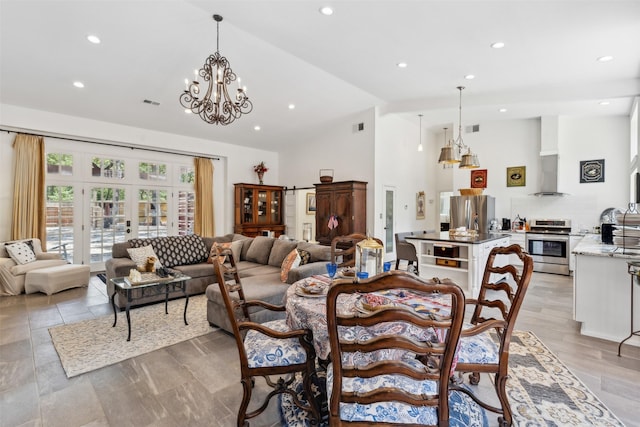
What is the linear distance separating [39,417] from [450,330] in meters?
2.58

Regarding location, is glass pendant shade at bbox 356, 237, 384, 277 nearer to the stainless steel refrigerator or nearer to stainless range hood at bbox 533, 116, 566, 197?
the stainless steel refrigerator

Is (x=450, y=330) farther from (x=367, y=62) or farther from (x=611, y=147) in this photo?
(x=611, y=147)

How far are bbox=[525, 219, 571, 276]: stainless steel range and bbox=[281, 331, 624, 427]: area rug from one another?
14.5 feet

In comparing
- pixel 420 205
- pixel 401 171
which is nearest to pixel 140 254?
pixel 401 171

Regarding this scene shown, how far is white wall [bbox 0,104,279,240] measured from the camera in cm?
537

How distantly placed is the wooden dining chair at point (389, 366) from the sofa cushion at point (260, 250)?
11.8ft

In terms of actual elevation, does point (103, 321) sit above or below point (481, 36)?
below

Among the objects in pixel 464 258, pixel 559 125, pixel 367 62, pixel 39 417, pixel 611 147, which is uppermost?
pixel 367 62

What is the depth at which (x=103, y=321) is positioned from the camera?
3.69 metres

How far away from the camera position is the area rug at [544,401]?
1938 millimetres

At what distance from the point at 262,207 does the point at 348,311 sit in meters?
7.09

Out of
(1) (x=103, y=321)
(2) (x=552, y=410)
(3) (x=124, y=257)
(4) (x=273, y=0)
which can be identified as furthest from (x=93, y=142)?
(2) (x=552, y=410)

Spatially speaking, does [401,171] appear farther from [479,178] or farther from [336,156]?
[479,178]

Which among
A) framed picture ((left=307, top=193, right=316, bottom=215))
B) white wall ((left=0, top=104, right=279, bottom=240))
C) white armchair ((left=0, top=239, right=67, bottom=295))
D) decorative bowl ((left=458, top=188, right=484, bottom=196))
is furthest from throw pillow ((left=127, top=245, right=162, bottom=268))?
decorative bowl ((left=458, top=188, right=484, bottom=196))
